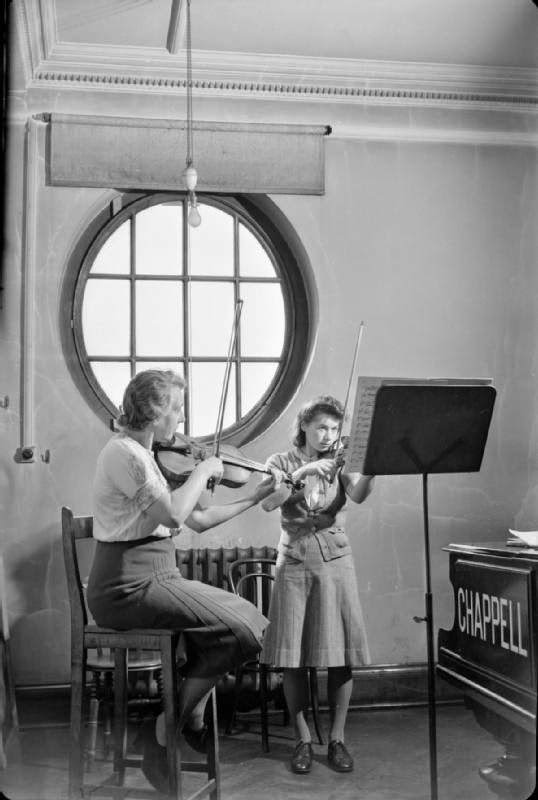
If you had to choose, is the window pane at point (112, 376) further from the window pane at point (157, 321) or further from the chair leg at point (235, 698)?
the chair leg at point (235, 698)

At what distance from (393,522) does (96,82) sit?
2601 millimetres

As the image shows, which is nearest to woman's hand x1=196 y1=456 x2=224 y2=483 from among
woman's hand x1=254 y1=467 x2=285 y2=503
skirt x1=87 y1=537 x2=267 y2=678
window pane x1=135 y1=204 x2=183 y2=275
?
skirt x1=87 y1=537 x2=267 y2=678

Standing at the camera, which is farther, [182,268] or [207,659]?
[182,268]

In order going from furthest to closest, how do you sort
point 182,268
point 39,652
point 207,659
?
point 182,268, point 39,652, point 207,659

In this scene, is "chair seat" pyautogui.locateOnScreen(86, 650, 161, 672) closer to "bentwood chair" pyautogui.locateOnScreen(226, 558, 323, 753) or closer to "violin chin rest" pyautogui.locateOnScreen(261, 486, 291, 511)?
"bentwood chair" pyautogui.locateOnScreen(226, 558, 323, 753)

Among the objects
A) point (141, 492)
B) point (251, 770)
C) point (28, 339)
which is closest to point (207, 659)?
point (141, 492)

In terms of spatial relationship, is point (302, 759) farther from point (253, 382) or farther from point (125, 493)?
point (253, 382)

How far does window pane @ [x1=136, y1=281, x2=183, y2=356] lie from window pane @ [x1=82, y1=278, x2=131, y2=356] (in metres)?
0.07

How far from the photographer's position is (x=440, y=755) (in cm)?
344

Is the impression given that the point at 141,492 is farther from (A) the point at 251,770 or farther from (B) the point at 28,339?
(B) the point at 28,339

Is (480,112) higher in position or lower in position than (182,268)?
higher

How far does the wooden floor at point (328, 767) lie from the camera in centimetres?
308

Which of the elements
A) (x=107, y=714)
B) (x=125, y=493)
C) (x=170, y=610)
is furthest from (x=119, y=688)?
(x=107, y=714)

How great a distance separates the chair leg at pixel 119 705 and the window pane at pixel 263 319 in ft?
6.16
